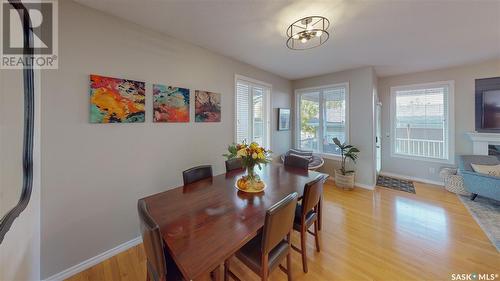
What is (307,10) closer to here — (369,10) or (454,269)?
(369,10)

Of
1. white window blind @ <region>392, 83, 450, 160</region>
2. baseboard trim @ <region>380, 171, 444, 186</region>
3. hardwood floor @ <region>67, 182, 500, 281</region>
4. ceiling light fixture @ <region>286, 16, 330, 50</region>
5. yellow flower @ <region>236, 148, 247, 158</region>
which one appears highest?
ceiling light fixture @ <region>286, 16, 330, 50</region>

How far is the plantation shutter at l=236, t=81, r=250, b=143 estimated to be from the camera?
3.55m

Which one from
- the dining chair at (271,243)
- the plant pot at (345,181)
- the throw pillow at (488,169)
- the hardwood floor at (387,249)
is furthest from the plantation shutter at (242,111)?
the throw pillow at (488,169)

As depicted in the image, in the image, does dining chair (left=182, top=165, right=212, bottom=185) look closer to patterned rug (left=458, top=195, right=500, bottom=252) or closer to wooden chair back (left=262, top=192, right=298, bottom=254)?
wooden chair back (left=262, top=192, right=298, bottom=254)

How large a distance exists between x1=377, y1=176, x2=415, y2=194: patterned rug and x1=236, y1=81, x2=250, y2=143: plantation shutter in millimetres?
3228

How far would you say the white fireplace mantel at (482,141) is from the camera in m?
3.42

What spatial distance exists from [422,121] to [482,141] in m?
1.01

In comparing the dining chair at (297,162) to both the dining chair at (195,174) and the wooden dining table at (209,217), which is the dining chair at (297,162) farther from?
the dining chair at (195,174)

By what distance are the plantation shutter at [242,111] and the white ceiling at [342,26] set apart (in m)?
0.54

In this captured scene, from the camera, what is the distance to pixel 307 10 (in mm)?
1903

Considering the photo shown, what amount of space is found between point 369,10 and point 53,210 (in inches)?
141

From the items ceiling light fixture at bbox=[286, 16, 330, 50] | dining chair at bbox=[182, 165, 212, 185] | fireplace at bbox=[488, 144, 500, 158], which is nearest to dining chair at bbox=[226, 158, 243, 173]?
dining chair at bbox=[182, 165, 212, 185]

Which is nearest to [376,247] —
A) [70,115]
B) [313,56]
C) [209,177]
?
[209,177]

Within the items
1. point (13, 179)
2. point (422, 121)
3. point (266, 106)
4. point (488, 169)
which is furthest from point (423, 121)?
point (13, 179)
